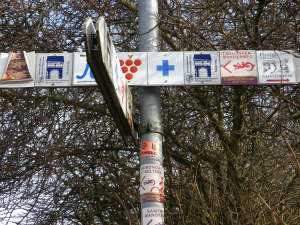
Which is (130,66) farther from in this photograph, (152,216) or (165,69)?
(152,216)

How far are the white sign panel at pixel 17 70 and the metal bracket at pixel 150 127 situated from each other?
3.16 ft

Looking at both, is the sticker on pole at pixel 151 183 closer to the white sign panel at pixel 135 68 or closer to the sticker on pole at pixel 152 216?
the sticker on pole at pixel 152 216

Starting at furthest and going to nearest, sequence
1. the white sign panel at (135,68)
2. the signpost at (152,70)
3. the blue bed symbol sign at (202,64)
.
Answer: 1. the blue bed symbol sign at (202,64)
2. the white sign panel at (135,68)
3. the signpost at (152,70)

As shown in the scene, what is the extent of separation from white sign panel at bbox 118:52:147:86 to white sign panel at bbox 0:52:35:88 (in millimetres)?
741

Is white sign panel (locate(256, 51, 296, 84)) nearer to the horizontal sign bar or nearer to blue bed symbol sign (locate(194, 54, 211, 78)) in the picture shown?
the horizontal sign bar

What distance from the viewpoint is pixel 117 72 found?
3150 millimetres

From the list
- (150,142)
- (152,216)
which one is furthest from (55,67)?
(152,216)

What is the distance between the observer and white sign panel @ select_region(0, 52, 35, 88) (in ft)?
12.8

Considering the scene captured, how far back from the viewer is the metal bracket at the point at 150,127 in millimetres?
3654

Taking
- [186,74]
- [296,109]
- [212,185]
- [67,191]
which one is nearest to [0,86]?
[186,74]

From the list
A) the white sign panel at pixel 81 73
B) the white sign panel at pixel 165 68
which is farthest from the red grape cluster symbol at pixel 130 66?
the white sign panel at pixel 81 73

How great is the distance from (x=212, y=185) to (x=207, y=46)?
5.03 ft

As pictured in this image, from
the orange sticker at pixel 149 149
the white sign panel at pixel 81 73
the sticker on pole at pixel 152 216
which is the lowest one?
the sticker on pole at pixel 152 216

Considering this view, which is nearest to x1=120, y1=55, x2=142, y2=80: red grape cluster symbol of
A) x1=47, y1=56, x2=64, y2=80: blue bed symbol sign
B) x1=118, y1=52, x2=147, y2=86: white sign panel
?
x1=118, y1=52, x2=147, y2=86: white sign panel
